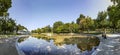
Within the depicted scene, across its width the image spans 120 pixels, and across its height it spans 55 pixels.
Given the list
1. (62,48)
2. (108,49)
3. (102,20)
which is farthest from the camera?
(102,20)

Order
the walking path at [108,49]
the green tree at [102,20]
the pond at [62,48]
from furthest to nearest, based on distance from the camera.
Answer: the green tree at [102,20]
the walking path at [108,49]
the pond at [62,48]

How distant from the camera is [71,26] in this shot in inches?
4237

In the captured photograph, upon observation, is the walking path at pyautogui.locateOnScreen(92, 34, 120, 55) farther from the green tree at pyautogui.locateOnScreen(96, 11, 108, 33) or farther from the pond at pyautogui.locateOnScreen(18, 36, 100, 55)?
the green tree at pyautogui.locateOnScreen(96, 11, 108, 33)

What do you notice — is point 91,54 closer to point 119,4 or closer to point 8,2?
point 119,4

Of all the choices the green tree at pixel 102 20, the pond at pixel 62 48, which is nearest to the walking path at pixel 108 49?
the pond at pixel 62 48

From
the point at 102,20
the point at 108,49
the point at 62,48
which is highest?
the point at 102,20

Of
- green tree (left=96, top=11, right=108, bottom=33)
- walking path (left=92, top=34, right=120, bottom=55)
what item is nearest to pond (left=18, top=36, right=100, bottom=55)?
walking path (left=92, top=34, right=120, bottom=55)

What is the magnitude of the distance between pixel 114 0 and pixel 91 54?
2533cm

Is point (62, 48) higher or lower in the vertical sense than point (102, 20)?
lower

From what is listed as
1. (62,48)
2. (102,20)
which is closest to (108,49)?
(62,48)

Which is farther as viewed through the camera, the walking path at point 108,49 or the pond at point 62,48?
the walking path at point 108,49

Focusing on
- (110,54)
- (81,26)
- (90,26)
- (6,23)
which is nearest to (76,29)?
(81,26)

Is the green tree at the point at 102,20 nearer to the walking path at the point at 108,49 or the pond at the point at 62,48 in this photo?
the walking path at the point at 108,49

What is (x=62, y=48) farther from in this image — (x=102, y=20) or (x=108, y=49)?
(x=102, y=20)
